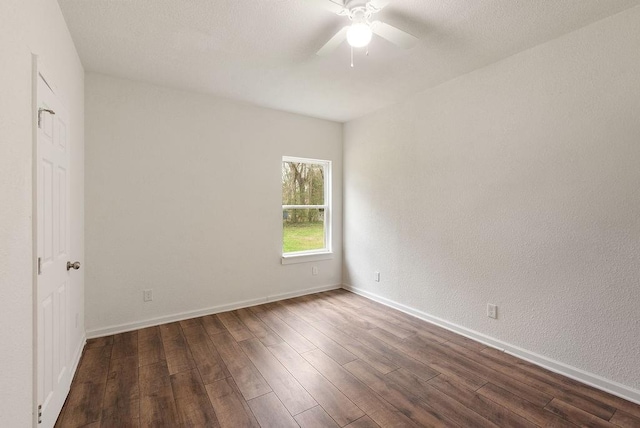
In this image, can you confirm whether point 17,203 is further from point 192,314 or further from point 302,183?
point 302,183

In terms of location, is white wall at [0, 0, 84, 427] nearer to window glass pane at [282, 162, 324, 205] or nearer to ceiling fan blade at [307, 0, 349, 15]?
ceiling fan blade at [307, 0, 349, 15]

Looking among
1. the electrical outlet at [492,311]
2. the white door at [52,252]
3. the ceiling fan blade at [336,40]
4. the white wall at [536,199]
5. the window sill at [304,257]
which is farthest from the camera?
the window sill at [304,257]

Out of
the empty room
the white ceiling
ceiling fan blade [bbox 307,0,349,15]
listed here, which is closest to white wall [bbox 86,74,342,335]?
the empty room

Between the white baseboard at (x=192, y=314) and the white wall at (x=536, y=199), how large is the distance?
1.43 meters

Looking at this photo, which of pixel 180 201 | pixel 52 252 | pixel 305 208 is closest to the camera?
pixel 52 252

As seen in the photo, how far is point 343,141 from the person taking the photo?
4.65m

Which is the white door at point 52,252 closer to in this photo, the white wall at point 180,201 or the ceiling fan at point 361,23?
the white wall at point 180,201

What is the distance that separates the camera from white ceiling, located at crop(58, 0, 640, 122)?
198cm

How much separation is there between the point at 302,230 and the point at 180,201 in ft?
5.72

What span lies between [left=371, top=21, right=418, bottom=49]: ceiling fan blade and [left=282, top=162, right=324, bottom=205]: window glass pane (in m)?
2.47

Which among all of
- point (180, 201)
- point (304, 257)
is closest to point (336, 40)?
point (180, 201)

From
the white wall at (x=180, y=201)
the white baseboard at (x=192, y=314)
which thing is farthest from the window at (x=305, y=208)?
the white baseboard at (x=192, y=314)

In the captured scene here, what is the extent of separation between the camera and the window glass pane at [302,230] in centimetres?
426

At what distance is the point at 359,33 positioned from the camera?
1881mm
